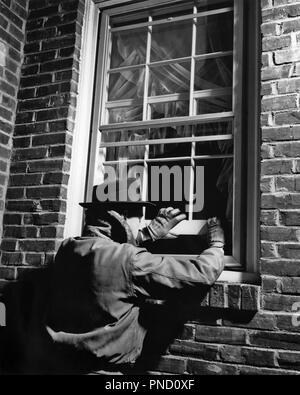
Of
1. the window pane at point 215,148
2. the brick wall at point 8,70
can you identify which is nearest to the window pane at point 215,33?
the window pane at point 215,148

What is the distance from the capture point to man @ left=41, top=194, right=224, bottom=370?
220 cm

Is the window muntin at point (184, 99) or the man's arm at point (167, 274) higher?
the window muntin at point (184, 99)

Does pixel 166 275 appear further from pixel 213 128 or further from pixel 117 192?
pixel 213 128

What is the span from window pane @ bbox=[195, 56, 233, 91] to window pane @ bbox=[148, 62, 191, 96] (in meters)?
0.09

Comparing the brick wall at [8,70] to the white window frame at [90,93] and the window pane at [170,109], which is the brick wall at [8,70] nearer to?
the white window frame at [90,93]

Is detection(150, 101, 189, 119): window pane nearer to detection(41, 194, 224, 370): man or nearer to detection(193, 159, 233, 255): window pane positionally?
detection(193, 159, 233, 255): window pane

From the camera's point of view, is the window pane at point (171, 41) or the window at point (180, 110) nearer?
the window at point (180, 110)

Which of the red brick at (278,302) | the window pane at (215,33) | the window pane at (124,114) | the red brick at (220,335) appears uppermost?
the window pane at (215,33)

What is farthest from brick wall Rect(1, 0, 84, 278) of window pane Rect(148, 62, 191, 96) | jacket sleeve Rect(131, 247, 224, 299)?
jacket sleeve Rect(131, 247, 224, 299)

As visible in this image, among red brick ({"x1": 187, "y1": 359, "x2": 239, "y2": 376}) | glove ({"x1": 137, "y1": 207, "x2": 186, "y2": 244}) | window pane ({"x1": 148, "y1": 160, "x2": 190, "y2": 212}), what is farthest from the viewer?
window pane ({"x1": 148, "y1": 160, "x2": 190, "y2": 212})

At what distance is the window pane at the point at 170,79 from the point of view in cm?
304

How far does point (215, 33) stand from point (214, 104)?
1.99 ft

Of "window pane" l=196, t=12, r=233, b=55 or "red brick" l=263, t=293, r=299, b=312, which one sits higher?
"window pane" l=196, t=12, r=233, b=55
